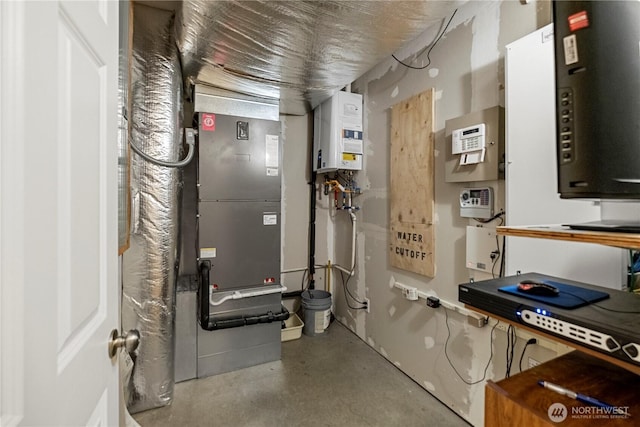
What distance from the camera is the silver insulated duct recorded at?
6.31ft

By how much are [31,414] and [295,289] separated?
9.82ft

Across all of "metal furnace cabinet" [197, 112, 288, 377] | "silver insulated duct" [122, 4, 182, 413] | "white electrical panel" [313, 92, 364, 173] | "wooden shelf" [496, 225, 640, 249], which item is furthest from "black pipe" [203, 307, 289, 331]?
"wooden shelf" [496, 225, 640, 249]

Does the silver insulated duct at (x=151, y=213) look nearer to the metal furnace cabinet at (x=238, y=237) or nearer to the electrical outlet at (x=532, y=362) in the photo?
the metal furnace cabinet at (x=238, y=237)

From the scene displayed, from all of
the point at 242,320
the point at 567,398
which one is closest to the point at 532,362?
the point at 567,398

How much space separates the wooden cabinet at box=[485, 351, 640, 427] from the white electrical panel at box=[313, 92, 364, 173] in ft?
6.84

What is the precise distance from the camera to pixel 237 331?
2443 millimetres

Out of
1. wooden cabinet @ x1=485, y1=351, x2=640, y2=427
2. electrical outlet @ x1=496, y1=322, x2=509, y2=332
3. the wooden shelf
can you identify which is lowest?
electrical outlet @ x1=496, y1=322, x2=509, y2=332

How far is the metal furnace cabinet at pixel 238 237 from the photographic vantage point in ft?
7.59

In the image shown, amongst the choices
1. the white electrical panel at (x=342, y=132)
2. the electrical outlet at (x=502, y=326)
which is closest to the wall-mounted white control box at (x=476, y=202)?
the electrical outlet at (x=502, y=326)

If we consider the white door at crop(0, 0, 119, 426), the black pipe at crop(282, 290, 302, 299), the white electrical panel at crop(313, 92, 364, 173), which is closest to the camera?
the white door at crop(0, 0, 119, 426)

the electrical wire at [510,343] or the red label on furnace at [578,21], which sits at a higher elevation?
the red label on furnace at [578,21]

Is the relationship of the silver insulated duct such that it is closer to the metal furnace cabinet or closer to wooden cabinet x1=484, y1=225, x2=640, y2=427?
the metal furnace cabinet

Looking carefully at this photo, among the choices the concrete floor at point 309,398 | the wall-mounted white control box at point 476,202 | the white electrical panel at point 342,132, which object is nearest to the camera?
the wall-mounted white control box at point 476,202

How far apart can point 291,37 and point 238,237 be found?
1.48m
